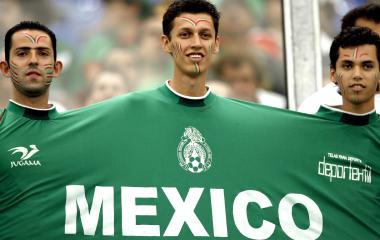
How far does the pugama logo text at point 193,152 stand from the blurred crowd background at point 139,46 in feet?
8.94

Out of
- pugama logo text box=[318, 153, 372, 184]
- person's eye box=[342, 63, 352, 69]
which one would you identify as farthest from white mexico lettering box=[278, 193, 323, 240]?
person's eye box=[342, 63, 352, 69]

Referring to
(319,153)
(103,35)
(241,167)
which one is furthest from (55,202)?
(103,35)

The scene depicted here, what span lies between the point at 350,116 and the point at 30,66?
2.07 meters

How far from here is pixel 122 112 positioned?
7.29 metres

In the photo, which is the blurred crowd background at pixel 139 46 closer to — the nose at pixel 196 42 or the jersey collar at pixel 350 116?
the jersey collar at pixel 350 116

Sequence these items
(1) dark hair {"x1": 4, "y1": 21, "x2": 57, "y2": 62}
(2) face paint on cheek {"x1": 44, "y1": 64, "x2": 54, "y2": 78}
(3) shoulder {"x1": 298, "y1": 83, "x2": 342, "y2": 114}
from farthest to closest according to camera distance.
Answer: (3) shoulder {"x1": 298, "y1": 83, "x2": 342, "y2": 114} → (1) dark hair {"x1": 4, "y1": 21, "x2": 57, "y2": 62} → (2) face paint on cheek {"x1": 44, "y1": 64, "x2": 54, "y2": 78}

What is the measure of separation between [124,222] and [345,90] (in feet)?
5.55

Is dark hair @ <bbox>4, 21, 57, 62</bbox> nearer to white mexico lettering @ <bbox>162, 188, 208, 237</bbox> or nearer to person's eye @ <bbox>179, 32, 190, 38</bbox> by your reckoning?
person's eye @ <bbox>179, 32, 190, 38</bbox>

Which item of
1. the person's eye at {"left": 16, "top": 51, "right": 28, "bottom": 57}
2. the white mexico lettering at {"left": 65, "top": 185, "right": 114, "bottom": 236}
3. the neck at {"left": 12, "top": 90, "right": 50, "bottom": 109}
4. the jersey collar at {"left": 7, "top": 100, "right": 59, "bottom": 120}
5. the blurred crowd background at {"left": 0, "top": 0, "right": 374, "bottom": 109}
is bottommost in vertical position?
the white mexico lettering at {"left": 65, "top": 185, "right": 114, "bottom": 236}

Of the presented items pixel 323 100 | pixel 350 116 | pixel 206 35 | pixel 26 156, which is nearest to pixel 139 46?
pixel 323 100

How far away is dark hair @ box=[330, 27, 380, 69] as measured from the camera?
767cm

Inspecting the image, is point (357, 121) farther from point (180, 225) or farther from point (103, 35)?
point (103, 35)

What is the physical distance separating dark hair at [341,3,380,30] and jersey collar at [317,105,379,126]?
3.97 ft

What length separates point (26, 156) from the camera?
697cm
